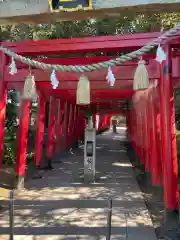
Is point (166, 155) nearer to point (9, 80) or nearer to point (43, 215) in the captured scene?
point (43, 215)

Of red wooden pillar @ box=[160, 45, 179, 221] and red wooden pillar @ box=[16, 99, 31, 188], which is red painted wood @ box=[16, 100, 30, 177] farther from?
red wooden pillar @ box=[160, 45, 179, 221]

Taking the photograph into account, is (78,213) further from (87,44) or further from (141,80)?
(87,44)

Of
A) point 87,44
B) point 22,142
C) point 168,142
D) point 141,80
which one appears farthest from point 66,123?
point 141,80

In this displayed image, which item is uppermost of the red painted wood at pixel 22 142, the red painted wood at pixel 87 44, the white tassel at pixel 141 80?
the red painted wood at pixel 87 44

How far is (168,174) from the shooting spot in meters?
4.88

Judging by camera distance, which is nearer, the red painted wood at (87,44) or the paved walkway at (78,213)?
the paved walkway at (78,213)

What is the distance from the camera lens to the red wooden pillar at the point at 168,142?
4.83 metres

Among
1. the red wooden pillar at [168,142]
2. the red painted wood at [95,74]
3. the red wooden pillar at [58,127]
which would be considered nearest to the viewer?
the red wooden pillar at [168,142]

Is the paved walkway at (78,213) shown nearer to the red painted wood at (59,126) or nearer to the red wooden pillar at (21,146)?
the red wooden pillar at (21,146)

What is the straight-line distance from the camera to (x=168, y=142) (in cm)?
497

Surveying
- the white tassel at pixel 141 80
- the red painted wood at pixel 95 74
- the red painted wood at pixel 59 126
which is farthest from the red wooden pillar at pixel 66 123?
the white tassel at pixel 141 80

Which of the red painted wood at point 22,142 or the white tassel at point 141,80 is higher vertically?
the white tassel at point 141,80

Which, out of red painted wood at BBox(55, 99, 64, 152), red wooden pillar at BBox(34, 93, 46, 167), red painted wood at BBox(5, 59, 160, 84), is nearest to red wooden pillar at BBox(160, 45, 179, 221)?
red painted wood at BBox(5, 59, 160, 84)

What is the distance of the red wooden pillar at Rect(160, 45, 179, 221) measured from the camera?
4.83 m
